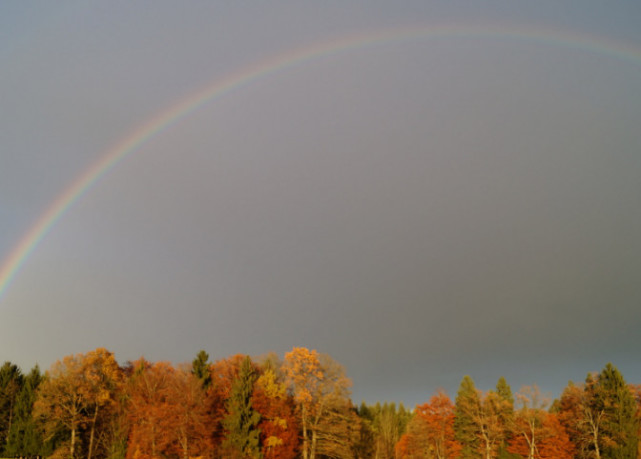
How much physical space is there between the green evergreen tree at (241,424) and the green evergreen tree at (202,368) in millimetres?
5154

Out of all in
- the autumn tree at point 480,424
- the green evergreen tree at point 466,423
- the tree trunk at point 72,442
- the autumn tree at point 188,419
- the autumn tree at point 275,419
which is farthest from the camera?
the green evergreen tree at point 466,423

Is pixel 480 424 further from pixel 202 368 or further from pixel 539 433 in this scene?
pixel 202 368

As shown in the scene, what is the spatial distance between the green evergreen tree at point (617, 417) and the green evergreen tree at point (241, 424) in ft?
156

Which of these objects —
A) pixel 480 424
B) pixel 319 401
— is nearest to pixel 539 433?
pixel 480 424

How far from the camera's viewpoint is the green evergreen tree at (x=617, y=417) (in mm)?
62594

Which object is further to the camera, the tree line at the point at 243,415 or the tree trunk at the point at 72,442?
the tree trunk at the point at 72,442

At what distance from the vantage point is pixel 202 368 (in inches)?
2569

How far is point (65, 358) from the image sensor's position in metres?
72.2

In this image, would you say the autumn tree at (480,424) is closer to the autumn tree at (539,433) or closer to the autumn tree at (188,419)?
the autumn tree at (539,433)

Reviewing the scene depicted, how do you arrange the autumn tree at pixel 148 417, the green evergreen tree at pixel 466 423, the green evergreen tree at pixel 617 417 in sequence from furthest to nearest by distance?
1. the green evergreen tree at pixel 466 423
2. the green evergreen tree at pixel 617 417
3. the autumn tree at pixel 148 417

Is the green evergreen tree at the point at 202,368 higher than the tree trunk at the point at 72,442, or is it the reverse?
the green evergreen tree at the point at 202,368

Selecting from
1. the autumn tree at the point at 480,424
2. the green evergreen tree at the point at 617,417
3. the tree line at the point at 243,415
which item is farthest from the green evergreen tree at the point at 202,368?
the green evergreen tree at the point at 617,417

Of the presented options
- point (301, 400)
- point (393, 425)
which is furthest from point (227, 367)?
point (393, 425)

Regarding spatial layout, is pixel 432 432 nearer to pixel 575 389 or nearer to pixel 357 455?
pixel 357 455
